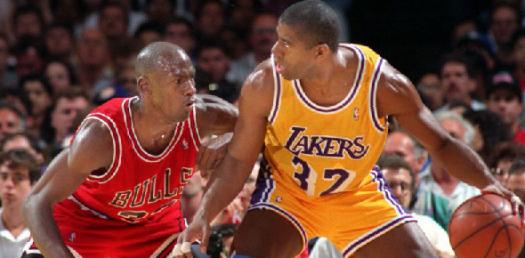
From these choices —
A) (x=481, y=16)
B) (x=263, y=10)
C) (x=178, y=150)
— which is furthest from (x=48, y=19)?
(x=178, y=150)

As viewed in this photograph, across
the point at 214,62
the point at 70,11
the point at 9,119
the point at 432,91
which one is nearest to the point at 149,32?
the point at 214,62

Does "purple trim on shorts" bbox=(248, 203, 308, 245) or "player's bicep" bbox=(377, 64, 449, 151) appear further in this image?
"purple trim on shorts" bbox=(248, 203, 308, 245)

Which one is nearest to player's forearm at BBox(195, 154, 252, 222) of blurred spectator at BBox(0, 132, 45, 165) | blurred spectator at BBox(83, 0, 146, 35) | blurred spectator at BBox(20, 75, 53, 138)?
blurred spectator at BBox(0, 132, 45, 165)

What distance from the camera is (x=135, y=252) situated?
17.3 feet

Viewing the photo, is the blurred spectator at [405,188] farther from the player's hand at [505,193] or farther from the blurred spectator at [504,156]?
the player's hand at [505,193]

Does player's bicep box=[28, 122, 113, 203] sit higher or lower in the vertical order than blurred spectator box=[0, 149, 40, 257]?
higher

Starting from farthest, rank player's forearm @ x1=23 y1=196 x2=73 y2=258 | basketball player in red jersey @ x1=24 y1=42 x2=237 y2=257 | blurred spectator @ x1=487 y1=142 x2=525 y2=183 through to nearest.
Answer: blurred spectator @ x1=487 y1=142 x2=525 y2=183, basketball player in red jersey @ x1=24 y1=42 x2=237 y2=257, player's forearm @ x1=23 y1=196 x2=73 y2=258

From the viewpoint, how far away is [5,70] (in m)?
9.80

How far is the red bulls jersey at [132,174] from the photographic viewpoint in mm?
5078

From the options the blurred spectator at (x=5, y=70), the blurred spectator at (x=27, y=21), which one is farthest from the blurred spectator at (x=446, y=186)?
the blurred spectator at (x=27, y=21)

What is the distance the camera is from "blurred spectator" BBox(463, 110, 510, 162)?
778 centimetres

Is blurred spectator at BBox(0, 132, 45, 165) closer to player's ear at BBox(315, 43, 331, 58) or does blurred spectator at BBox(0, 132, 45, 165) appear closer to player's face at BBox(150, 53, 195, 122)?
player's face at BBox(150, 53, 195, 122)

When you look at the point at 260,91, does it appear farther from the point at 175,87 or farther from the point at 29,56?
the point at 29,56

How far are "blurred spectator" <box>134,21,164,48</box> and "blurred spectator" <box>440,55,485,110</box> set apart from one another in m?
2.32
